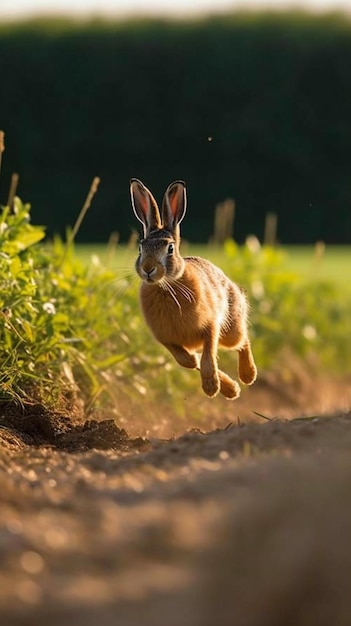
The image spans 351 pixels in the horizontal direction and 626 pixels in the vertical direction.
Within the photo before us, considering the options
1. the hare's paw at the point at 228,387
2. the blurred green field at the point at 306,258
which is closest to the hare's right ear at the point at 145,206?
the hare's paw at the point at 228,387

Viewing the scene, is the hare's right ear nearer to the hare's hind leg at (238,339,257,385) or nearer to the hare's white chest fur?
the hare's white chest fur

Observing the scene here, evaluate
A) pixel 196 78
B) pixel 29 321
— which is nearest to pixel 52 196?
pixel 196 78

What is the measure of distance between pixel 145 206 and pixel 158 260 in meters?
0.55

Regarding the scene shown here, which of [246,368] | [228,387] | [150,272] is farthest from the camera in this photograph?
[246,368]

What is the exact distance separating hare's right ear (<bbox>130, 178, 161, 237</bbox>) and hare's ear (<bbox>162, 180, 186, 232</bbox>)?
0.17 ft

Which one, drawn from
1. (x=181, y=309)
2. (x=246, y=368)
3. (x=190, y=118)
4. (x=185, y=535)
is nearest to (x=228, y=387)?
(x=246, y=368)

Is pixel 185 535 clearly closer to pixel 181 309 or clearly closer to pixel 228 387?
pixel 181 309

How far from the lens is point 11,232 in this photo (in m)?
7.02

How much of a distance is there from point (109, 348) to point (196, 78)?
14.5 metres

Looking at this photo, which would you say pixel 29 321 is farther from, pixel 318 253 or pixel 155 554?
pixel 318 253

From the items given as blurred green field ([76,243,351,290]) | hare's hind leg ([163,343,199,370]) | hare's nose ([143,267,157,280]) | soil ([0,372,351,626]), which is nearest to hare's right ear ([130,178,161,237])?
hare's nose ([143,267,157,280])

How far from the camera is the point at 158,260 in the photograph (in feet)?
20.3

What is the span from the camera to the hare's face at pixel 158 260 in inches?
242

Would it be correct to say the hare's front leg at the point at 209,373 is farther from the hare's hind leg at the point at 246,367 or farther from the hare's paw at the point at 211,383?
the hare's hind leg at the point at 246,367
